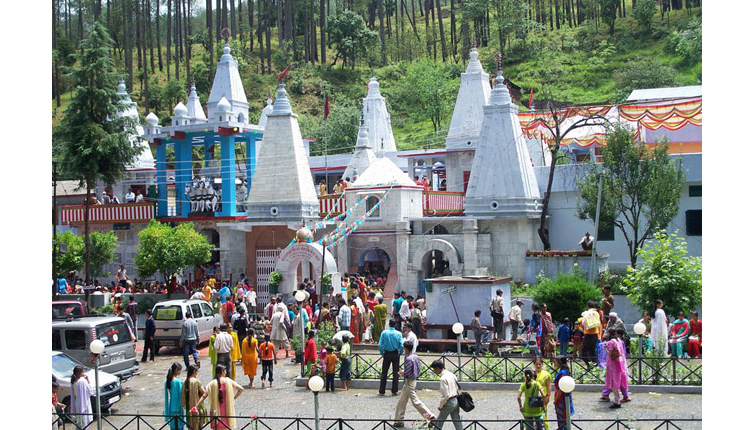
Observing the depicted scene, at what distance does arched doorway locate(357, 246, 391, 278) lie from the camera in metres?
26.5

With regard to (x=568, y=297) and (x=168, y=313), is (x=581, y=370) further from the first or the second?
(x=168, y=313)

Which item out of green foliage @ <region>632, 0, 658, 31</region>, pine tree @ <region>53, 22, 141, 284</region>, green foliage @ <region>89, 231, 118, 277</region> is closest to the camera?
pine tree @ <region>53, 22, 141, 284</region>

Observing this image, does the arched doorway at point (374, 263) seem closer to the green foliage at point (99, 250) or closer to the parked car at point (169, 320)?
the parked car at point (169, 320)

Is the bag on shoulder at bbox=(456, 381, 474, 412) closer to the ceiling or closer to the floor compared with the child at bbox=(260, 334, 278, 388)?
closer to the ceiling

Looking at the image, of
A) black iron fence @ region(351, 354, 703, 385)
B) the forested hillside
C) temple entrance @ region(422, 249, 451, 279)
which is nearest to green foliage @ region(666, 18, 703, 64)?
the forested hillside

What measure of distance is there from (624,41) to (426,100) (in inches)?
629

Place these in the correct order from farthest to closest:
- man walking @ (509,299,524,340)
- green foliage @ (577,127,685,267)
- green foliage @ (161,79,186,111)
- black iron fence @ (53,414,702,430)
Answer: green foliage @ (161,79,186,111)
green foliage @ (577,127,685,267)
man walking @ (509,299,524,340)
black iron fence @ (53,414,702,430)

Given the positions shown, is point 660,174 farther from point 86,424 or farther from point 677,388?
point 86,424

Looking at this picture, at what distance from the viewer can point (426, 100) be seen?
59.5 m

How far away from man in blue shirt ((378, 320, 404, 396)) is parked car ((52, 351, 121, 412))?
446 cm

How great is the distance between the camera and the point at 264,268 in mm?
25438

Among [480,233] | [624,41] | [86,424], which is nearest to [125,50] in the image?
[624,41]

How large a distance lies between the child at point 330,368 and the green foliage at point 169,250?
11.1 metres

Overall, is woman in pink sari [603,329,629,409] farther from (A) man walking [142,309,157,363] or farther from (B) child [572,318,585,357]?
(A) man walking [142,309,157,363]
